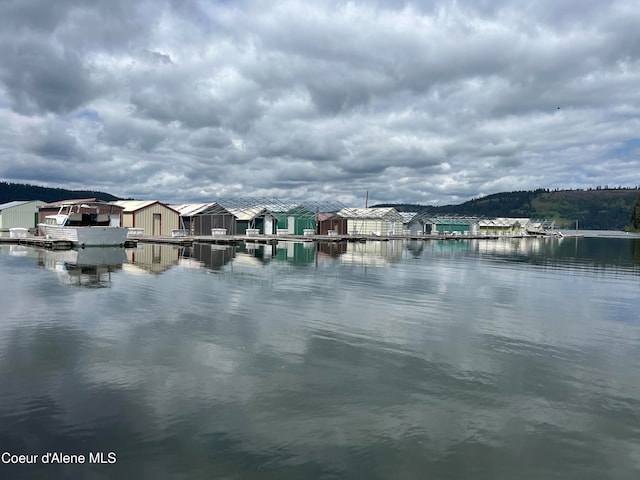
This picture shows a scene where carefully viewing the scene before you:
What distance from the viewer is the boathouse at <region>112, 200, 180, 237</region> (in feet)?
262

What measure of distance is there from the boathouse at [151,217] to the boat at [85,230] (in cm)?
1645

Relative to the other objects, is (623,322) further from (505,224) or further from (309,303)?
(505,224)

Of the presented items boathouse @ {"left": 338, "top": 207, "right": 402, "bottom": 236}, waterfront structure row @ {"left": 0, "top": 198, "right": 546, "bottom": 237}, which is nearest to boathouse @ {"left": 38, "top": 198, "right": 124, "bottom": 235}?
waterfront structure row @ {"left": 0, "top": 198, "right": 546, "bottom": 237}

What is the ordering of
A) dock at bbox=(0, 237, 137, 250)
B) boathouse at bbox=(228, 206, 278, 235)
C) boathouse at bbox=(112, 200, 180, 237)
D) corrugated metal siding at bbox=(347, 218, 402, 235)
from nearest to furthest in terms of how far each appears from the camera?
dock at bbox=(0, 237, 137, 250)
boathouse at bbox=(112, 200, 180, 237)
boathouse at bbox=(228, 206, 278, 235)
corrugated metal siding at bbox=(347, 218, 402, 235)

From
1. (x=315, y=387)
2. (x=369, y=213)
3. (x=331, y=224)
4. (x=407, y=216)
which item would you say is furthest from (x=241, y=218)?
(x=315, y=387)

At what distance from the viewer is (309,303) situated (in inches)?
942

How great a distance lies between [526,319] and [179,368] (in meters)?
16.4

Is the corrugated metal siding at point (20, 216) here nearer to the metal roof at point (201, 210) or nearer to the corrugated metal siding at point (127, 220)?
the corrugated metal siding at point (127, 220)

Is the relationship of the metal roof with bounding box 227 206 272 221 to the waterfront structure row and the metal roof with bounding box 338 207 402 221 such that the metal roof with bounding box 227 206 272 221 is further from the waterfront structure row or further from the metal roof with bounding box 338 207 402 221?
the metal roof with bounding box 338 207 402 221

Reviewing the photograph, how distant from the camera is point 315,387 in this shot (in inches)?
475

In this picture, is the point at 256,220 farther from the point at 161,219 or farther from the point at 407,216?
the point at 407,216

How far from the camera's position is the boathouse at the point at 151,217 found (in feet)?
262

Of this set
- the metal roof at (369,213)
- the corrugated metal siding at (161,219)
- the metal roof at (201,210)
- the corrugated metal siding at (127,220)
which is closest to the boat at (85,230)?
the corrugated metal siding at (127,220)

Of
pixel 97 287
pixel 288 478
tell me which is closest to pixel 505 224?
pixel 97 287
